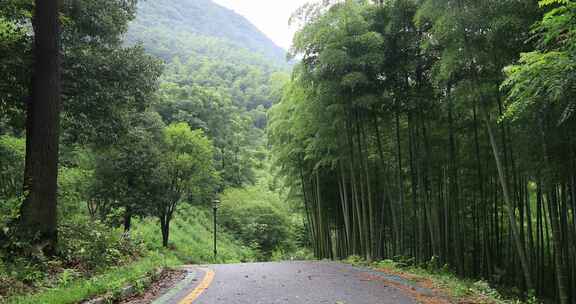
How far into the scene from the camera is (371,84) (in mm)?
11078

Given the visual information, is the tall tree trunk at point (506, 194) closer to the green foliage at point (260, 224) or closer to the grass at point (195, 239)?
the grass at point (195, 239)

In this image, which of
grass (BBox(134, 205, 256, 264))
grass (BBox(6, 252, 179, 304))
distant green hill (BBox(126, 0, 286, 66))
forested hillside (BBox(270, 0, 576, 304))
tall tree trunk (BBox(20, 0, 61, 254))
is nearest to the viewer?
grass (BBox(6, 252, 179, 304))

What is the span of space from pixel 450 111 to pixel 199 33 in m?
133

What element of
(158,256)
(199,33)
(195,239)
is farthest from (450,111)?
(199,33)

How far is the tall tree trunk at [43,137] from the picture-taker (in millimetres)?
6867

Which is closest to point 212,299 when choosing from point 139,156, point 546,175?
point 546,175

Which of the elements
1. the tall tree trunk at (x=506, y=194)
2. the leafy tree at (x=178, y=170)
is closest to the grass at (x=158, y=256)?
the leafy tree at (x=178, y=170)

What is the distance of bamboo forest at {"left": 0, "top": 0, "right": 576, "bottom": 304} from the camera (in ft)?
19.2

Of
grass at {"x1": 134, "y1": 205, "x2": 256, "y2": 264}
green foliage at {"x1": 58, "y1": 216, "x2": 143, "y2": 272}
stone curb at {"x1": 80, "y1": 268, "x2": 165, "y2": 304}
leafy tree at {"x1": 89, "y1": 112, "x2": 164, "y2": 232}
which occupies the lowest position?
grass at {"x1": 134, "y1": 205, "x2": 256, "y2": 264}

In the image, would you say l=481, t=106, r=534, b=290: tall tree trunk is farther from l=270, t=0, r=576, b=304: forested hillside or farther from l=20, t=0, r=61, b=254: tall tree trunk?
l=20, t=0, r=61, b=254: tall tree trunk

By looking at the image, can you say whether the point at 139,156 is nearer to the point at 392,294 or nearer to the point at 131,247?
the point at 131,247

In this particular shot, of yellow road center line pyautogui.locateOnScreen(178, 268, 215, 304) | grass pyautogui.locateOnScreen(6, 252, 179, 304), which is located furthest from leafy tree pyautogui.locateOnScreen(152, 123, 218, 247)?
grass pyautogui.locateOnScreen(6, 252, 179, 304)

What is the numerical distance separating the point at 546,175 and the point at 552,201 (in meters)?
1.66

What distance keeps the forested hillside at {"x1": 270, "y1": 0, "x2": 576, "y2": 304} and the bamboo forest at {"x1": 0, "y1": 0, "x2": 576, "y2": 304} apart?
1.7 inches
